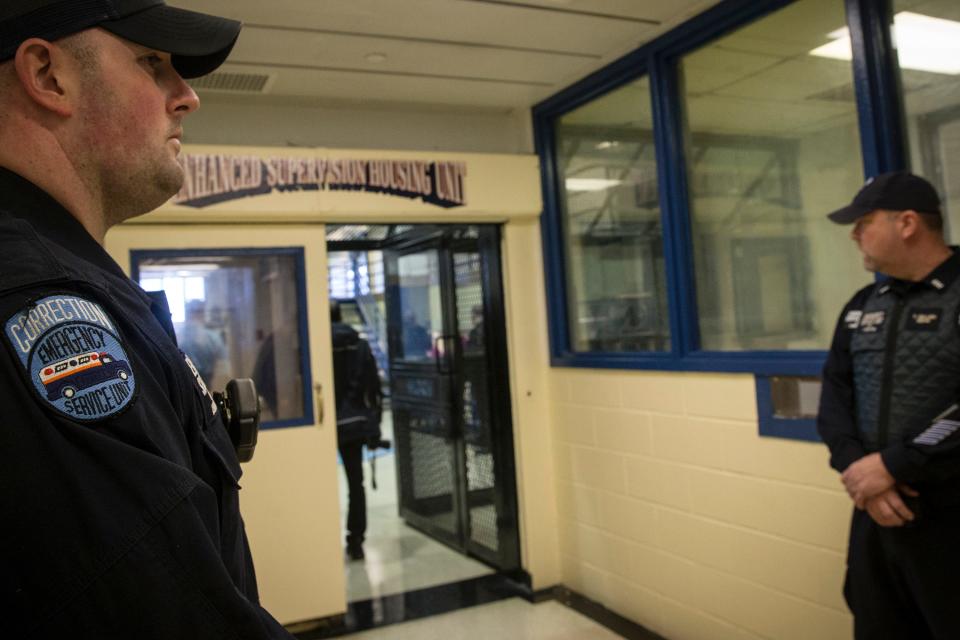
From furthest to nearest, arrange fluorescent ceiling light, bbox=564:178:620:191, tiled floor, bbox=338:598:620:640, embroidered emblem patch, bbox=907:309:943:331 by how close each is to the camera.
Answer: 1. fluorescent ceiling light, bbox=564:178:620:191
2. tiled floor, bbox=338:598:620:640
3. embroidered emblem patch, bbox=907:309:943:331

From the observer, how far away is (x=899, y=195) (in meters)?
1.98

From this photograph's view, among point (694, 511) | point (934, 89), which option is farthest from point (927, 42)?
point (694, 511)

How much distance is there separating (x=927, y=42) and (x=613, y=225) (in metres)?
1.59

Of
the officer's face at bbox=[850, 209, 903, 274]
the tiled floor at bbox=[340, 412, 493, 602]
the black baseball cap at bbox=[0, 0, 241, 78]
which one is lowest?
the tiled floor at bbox=[340, 412, 493, 602]

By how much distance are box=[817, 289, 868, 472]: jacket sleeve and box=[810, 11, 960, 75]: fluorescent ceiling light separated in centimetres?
72

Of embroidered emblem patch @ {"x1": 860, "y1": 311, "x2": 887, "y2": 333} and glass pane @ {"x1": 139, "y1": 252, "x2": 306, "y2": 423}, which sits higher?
glass pane @ {"x1": 139, "y1": 252, "x2": 306, "y2": 423}

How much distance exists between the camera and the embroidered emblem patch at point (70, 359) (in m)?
0.60

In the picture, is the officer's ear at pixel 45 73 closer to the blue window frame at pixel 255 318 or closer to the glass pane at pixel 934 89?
the glass pane at pixel 934 89

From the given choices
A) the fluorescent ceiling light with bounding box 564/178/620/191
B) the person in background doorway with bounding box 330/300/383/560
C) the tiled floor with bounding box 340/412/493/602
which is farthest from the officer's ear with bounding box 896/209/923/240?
the person in background doorway with bounding box 330/300/383/560

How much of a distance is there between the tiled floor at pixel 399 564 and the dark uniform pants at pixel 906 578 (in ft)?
7.90

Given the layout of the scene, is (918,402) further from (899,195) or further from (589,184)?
(589,184)

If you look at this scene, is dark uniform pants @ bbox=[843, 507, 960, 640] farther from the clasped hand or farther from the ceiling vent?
the ceiling vent

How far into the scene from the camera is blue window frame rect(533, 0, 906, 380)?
7.49 ft

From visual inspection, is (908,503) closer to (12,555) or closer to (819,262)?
(819,262)
